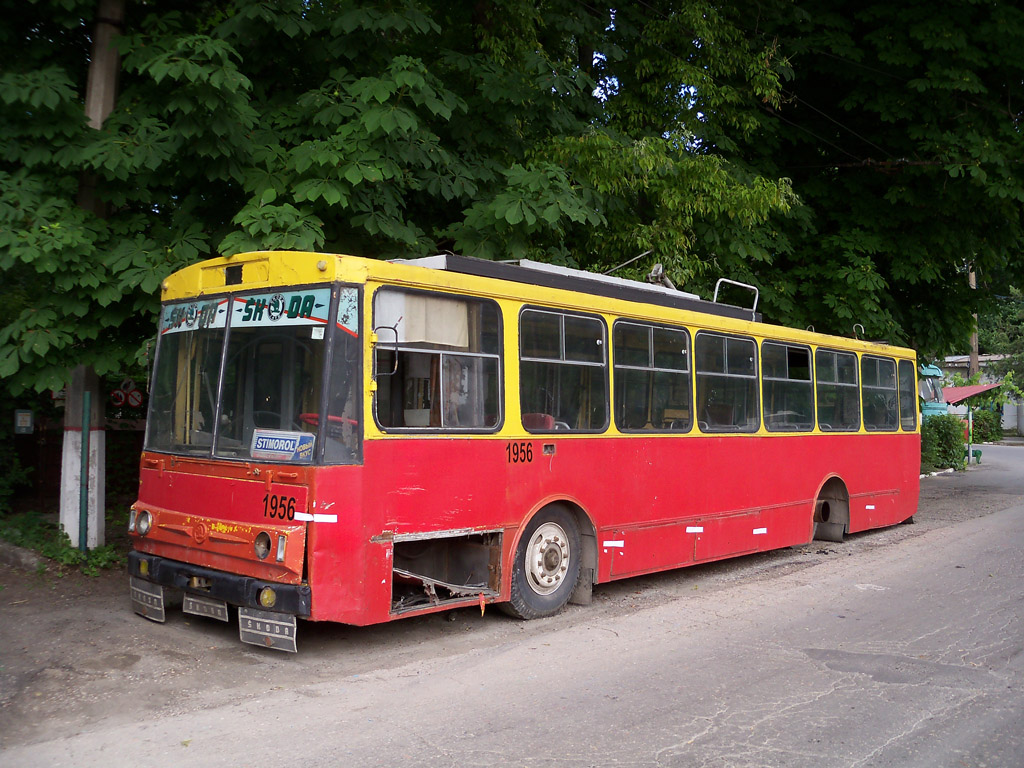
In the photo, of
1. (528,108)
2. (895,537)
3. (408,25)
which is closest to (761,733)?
(408,25)

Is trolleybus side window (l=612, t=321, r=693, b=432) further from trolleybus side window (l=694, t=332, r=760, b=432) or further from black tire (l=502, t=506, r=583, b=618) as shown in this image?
black tire (l=502, t=506, r=583, b=618)

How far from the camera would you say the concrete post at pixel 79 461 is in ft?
30.5

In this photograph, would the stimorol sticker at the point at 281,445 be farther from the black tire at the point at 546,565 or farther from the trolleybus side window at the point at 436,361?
the black tire at the point at 546,565

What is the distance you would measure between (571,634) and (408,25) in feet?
20.1

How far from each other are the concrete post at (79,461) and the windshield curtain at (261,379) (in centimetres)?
233

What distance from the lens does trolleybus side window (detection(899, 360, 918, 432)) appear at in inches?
552

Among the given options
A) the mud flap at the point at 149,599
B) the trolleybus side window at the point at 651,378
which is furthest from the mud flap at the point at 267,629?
the trolleybus side window at the point at 651,378

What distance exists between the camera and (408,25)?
916 centimetres

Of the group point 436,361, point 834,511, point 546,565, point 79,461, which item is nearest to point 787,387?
point 834,511

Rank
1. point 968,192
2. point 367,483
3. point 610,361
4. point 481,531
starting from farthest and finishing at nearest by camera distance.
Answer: point 968,192 → point 610,361 → point 481,531 → point 367,483

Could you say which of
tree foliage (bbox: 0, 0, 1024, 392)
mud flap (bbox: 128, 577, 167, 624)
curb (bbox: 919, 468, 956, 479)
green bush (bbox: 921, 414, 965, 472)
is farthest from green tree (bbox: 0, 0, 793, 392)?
green bush (bbox: 921, 414, 965, 472)

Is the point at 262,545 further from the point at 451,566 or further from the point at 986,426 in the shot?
the point at 986,426

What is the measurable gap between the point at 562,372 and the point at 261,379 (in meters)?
2.69

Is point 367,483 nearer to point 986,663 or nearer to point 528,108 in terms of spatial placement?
point 986,663
